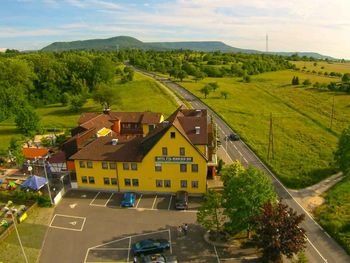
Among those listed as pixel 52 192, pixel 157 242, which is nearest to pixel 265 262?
pixel 157 242

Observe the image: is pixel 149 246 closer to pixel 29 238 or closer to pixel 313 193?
pixel 29 238

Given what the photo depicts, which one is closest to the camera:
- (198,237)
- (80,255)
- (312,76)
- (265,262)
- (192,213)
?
(265,262)

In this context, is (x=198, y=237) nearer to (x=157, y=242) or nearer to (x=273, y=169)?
(x=157, y=242)

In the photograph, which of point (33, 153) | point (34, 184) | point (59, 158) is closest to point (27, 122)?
point (33, 153)

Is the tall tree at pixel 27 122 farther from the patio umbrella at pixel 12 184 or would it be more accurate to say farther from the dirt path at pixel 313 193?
the dirt path at pixel 313 193

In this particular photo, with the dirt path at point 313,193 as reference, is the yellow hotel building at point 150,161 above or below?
above

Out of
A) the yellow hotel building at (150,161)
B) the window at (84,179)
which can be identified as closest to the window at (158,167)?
the yellow hotel building at (150,161)
